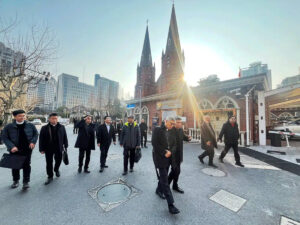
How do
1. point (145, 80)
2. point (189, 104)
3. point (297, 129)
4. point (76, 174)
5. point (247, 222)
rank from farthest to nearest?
point (145, 80) < point (189, 104) < point (297, 129) < point (76, 174) < point (247, 222)

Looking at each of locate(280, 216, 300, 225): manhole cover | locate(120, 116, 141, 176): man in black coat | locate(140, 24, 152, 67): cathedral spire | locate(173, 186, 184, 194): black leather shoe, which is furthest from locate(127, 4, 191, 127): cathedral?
locate(280, 216, 300, 225): manhole cover

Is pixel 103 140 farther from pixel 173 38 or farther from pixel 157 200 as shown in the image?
pixel 173 38

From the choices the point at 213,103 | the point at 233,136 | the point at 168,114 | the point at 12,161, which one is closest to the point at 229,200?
the point at 233,136

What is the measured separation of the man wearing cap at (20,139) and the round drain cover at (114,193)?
5.78 feet

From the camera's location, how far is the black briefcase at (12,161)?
250 centimetres

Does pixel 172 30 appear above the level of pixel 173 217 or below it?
above

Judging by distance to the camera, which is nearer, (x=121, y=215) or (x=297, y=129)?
(x=121, y=215)

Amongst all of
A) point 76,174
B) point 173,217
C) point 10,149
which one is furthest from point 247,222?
point 10,149

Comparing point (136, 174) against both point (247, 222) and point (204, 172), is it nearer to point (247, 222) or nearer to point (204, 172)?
point (204, 172)

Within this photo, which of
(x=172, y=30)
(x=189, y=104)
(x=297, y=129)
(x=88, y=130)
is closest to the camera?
(x=88, y=130)

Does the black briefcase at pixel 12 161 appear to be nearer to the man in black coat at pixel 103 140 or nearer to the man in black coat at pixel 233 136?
the man in black coat at pixel 103 140

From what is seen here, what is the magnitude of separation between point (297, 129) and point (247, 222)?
40.3 ft

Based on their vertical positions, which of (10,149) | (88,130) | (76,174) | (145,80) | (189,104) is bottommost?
(76,174)

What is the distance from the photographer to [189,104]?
11211 mm
